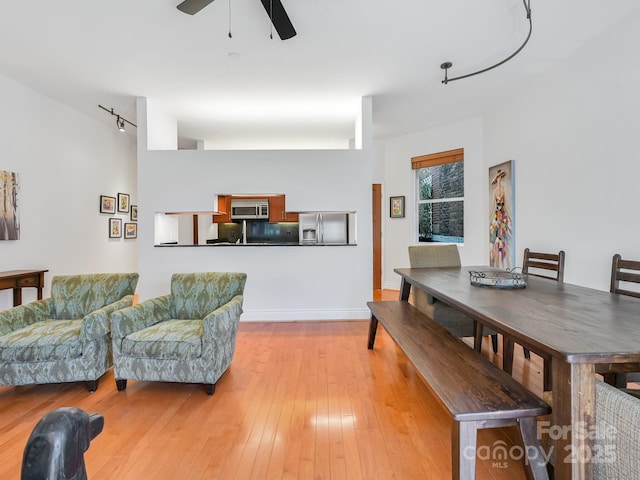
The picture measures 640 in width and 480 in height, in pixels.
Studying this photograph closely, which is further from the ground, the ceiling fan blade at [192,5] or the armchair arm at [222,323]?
the ceiling fan blade at [192,5]

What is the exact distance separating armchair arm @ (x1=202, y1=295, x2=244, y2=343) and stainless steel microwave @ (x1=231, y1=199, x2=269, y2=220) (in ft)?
10.6

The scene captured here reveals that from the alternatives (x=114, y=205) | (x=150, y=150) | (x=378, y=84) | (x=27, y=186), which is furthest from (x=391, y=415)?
(x=114, y=205)

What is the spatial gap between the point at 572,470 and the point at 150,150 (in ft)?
15.4

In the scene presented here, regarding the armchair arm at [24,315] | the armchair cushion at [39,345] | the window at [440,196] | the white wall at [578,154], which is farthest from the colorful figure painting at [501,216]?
the armchair arm at [24,315]

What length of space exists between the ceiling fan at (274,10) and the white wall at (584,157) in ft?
8.80

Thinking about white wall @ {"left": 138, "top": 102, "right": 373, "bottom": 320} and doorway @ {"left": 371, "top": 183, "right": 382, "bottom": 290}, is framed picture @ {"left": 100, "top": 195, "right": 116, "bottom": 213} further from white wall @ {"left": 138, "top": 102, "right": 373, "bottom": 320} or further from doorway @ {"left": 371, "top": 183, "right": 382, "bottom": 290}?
doorway @ {"left": 371, "top": 183, "right": 382, "bottom": 290}

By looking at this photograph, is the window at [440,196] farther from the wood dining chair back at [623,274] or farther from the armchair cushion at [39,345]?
the armchair cushion at [39,345]

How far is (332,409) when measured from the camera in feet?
6.85

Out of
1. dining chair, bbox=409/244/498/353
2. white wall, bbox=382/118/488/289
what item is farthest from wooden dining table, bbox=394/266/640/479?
white wall, bbox=382/118/488/289

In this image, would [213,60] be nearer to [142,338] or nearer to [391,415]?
[142,338]

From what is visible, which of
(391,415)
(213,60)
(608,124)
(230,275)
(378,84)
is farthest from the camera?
(378,84)

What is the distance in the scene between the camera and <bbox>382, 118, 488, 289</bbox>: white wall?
487 cm

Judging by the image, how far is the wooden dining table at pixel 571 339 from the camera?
1.10m

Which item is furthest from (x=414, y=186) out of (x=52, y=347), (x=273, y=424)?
(x=52, y=347)
